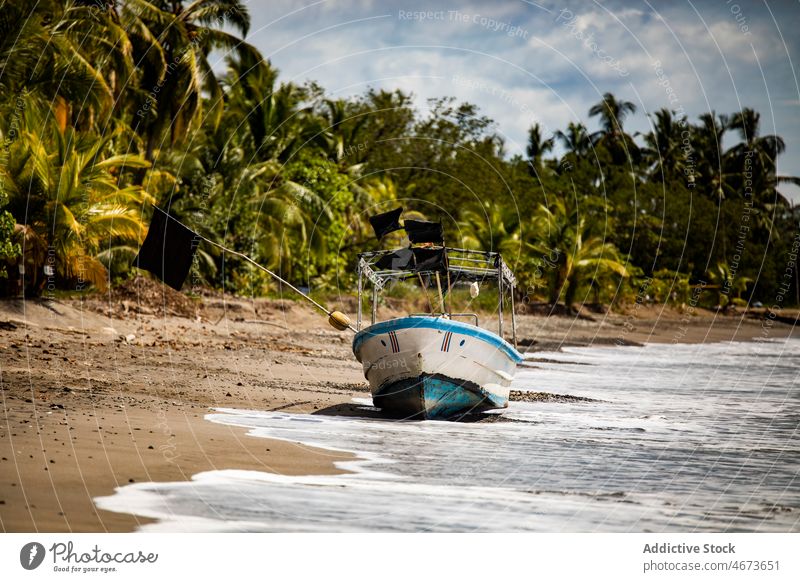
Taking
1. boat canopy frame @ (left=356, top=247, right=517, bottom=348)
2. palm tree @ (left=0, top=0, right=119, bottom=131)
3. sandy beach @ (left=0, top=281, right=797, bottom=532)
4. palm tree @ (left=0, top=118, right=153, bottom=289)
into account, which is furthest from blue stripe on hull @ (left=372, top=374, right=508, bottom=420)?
palm tree @ (left=0, top=118, right=153, bottom=289)

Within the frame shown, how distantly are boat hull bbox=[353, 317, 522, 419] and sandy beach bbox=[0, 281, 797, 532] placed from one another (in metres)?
1.06

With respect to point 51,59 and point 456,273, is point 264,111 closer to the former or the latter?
point 51,59

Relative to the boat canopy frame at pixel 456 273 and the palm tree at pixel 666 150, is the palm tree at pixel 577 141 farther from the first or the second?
the boat canopy frame at pixel 456 273

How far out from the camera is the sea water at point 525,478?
6531 millimetres

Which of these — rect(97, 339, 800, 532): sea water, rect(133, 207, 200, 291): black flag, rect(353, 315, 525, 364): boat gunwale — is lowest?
rect(97, 339, 800, 532): sea water

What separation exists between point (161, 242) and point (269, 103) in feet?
86.8

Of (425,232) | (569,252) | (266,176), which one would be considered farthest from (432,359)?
(569,252)

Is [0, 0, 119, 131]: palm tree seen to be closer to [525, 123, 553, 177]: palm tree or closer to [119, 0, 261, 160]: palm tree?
[119, 0, 261, 160]: palm tree

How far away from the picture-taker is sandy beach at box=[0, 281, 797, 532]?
22.2 feet

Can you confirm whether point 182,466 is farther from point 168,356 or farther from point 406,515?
point 168,356

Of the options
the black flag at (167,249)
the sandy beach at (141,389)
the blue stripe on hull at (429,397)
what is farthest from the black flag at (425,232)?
the black flag at (167,249)

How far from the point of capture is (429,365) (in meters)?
11.9

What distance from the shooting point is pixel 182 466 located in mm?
7617
